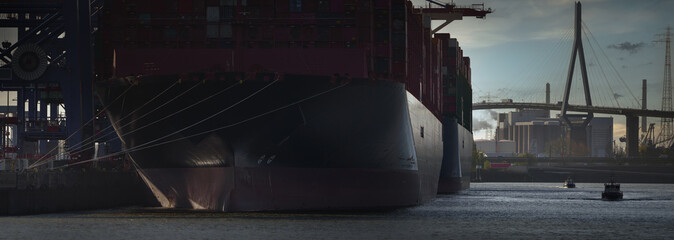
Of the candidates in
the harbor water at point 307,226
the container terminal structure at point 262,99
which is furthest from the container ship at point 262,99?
the harbor water at point 307,226

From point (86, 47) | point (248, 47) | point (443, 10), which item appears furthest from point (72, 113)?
point (443, 10)

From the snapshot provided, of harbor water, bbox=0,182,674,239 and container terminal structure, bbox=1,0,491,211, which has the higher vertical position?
container terminal structure, bbox=1,0,491,211

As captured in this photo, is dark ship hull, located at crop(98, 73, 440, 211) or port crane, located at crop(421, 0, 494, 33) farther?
port crane, located at crop(421, 0, 494, 33)

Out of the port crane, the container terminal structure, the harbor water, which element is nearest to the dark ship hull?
the container terminal structure

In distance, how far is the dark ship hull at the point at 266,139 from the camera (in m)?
38.5

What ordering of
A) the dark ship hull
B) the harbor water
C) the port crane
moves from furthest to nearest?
the port crane < the dark ship hull < the harbor water

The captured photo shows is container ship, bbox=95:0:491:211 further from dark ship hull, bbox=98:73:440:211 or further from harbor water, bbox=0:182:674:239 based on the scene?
harbor water, bbox=0:182:674:239

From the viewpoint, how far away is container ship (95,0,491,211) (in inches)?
1519

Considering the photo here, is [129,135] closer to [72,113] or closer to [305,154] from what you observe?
[305,154]

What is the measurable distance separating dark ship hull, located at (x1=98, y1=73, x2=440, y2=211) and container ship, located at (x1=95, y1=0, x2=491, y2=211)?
0.18 feet

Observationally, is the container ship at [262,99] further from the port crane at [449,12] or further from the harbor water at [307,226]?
the port crane at [449,12]

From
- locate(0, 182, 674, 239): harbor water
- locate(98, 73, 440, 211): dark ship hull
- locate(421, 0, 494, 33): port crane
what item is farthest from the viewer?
locate(421, 0, 494, 33): port crane

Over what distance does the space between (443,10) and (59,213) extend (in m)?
49.4

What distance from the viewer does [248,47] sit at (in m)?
40.6
